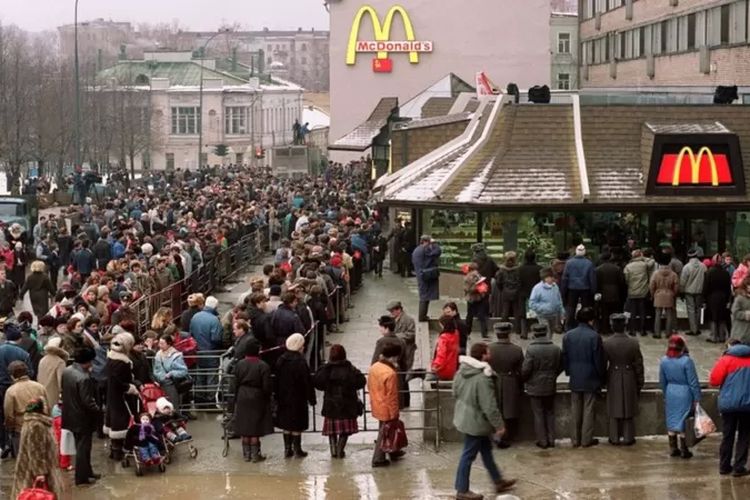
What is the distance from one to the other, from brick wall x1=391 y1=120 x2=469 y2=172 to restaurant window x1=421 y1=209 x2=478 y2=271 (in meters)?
2.94

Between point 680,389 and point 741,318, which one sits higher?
point 741,318

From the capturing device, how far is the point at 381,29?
79.6 meters

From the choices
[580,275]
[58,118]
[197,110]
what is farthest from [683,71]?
[197,110]

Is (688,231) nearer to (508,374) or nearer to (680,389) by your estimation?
(508,374)

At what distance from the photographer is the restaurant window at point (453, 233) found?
1123 inches

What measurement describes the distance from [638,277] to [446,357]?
6730mm

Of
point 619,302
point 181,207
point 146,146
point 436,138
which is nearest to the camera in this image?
point 619,302

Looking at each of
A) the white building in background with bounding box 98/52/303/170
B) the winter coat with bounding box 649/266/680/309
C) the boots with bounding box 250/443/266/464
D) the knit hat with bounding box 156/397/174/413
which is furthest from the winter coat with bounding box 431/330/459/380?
the white building in background with bounding box 98/52/303/170

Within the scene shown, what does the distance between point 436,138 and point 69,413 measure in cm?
1791

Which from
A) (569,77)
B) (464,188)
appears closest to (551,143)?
(464,188)

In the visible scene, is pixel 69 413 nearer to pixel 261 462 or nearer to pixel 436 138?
pixel 261 462

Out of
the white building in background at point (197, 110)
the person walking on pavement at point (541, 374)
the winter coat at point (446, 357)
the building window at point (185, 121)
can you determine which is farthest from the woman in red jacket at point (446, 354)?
the building window at point (185, 121)

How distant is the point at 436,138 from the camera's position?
3309 centimetres

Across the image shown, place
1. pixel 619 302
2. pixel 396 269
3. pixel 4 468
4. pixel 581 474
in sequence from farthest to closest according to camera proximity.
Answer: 1. pixel 396 269
2. pixel 619 302
3. pixel 4 468
4. pixel 581 474
